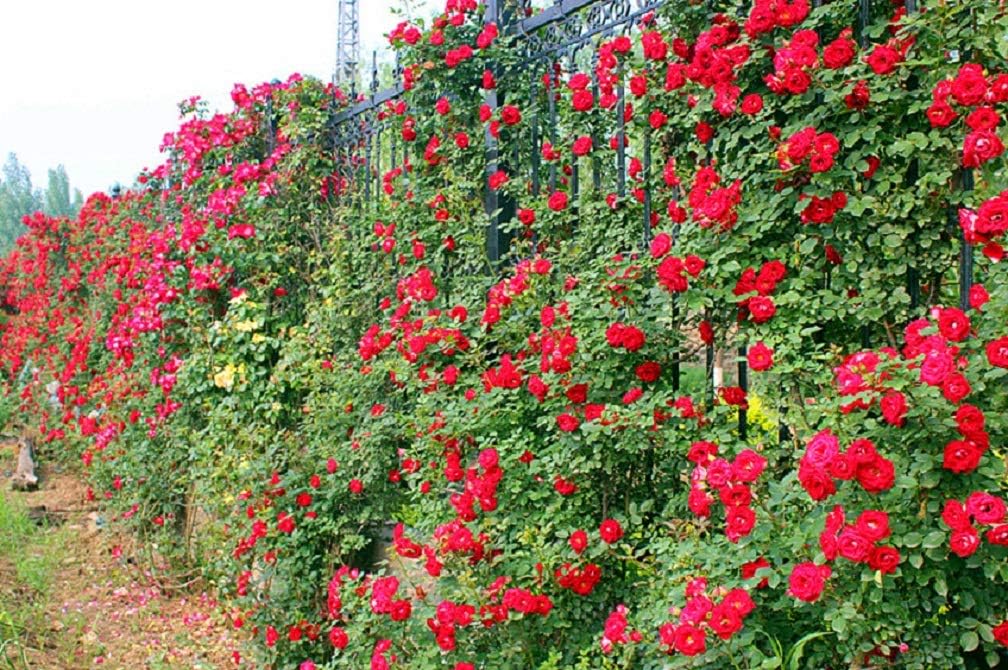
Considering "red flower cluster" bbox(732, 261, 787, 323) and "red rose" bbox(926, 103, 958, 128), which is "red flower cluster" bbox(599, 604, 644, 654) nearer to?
"red flower cluster" bbox(732, 261, 787, 323)

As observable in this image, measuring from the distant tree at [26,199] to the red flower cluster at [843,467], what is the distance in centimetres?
1732

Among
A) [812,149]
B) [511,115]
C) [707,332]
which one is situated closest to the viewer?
[812,149]

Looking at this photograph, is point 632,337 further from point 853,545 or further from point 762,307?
point 853,545

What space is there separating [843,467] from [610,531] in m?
0.93

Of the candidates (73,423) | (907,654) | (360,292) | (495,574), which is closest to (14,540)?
(73,423)

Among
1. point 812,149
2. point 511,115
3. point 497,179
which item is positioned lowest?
point 812,149

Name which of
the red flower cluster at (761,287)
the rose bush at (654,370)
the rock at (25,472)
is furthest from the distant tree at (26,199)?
the red flower cluster at (761,287)

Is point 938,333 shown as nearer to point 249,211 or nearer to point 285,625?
point 285,625

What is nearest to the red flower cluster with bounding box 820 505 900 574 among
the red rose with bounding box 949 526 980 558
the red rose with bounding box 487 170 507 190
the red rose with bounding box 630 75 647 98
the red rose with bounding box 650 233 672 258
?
the red rose with bounding box 949 526 980 558

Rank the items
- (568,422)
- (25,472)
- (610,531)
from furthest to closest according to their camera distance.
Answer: (25,472), (568,422), (610,531)

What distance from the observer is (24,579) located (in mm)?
4723

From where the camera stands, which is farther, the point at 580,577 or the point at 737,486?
the point at 580,577

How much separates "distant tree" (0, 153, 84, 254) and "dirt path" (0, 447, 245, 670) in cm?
1278

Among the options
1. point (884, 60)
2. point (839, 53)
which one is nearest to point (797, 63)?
point (839, 53)
